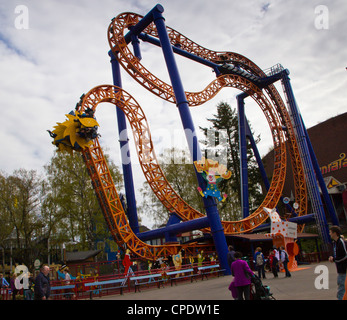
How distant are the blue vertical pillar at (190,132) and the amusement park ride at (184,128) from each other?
0.15 ft

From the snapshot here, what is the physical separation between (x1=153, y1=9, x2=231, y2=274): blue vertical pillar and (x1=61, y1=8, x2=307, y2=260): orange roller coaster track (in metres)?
2.53

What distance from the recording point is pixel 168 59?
59.4ft

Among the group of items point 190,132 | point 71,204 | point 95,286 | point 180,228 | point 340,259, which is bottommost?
point 95,286

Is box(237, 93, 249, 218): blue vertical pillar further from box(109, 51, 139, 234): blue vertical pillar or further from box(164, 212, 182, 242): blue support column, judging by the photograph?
box(109, 51, 139, 234): blue vertical pillar

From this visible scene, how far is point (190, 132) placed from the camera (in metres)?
16.7

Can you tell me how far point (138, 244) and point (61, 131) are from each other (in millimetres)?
6872

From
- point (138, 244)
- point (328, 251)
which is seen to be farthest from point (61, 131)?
point (328, 251)

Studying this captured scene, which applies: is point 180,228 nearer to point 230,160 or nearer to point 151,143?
point 151,143

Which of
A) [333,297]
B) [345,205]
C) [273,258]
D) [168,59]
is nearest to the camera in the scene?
[333,297]

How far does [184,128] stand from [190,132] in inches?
18.6

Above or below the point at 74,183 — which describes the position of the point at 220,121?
above

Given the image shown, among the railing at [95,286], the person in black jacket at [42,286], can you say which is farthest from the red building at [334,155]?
the person in black jacket at [42,286]

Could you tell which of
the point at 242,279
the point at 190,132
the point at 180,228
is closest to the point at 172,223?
the point at 180,228
